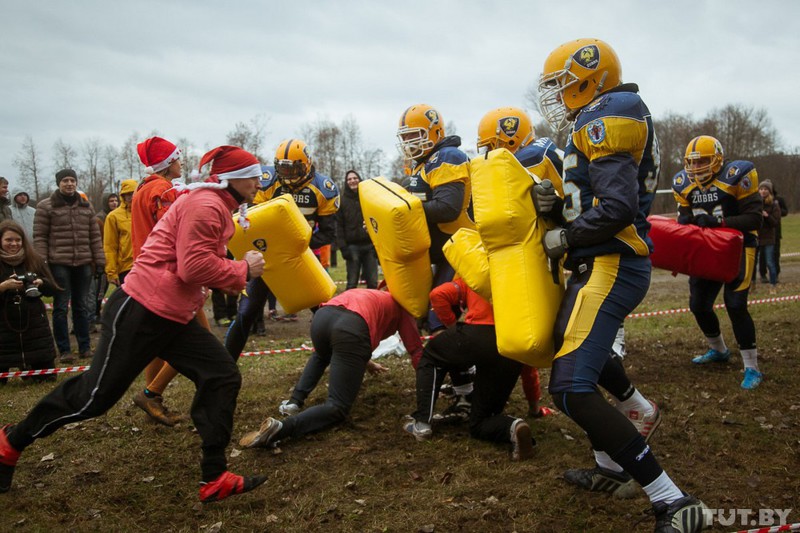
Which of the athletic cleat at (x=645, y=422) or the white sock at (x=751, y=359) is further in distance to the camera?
the white sock at (x=751, y=359)

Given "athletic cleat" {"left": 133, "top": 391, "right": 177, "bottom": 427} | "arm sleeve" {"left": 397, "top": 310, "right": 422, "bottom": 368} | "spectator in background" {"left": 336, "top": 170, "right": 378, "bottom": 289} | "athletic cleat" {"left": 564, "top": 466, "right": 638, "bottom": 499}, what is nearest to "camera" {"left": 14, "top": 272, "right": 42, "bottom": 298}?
"athletic cleat" {"left": 133, "top": 391, "right": 177, "bottom": 427}

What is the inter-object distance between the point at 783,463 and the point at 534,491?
174cm

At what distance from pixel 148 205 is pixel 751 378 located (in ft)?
18.3

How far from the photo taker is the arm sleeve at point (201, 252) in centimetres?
362

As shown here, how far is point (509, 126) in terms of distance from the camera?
571 centimetres

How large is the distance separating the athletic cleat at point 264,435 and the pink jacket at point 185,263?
41.0 inches

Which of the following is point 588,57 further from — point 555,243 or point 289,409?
point 289,409

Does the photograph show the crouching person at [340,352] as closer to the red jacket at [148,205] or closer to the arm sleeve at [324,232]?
the red jacket at [148,205]

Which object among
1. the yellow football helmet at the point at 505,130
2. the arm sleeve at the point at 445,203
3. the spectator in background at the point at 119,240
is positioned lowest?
the spectator in background at the point at 119,240

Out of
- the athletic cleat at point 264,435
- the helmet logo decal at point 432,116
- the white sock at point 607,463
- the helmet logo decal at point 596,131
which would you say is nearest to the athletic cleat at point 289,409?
the athletic cleat at point 264,435

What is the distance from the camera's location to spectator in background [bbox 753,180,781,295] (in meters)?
12.6

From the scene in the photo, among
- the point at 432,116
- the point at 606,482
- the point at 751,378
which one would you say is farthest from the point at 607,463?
the point at 432,116

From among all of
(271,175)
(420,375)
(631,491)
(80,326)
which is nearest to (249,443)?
(420,375)

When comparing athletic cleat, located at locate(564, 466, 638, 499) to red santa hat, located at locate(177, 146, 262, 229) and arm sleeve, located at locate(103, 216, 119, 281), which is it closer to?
red santa hat, located at locate(177, 146, 262, 229)
